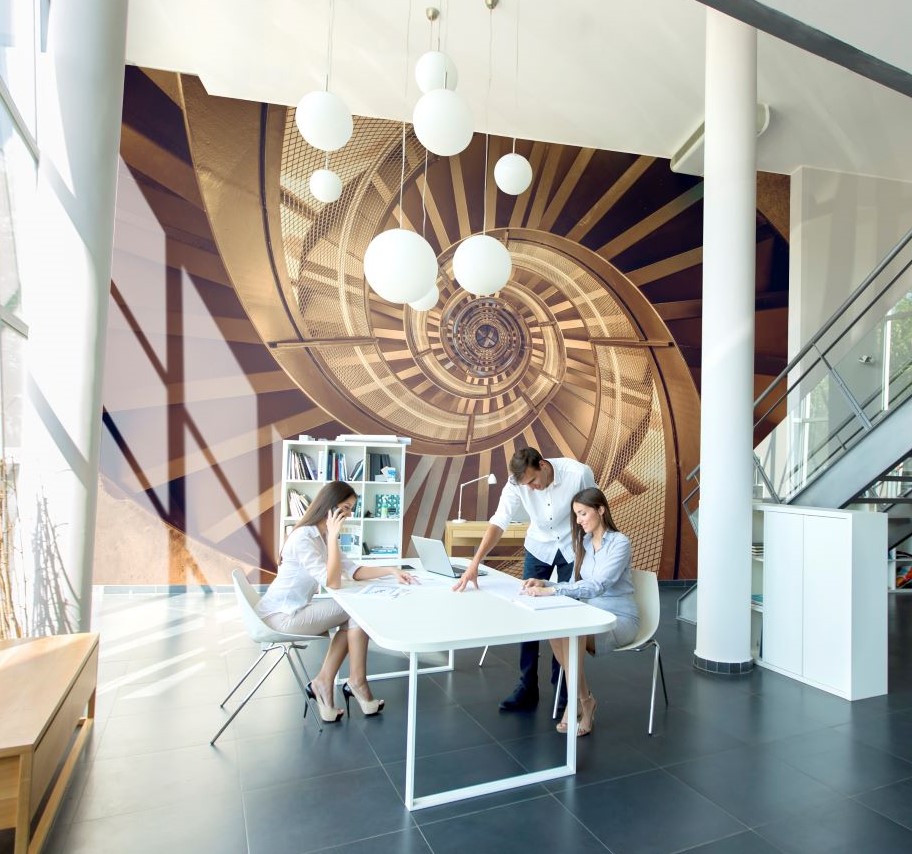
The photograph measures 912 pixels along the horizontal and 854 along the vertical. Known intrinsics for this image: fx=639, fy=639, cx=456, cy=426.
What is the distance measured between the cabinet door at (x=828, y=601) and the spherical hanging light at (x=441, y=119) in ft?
10.8

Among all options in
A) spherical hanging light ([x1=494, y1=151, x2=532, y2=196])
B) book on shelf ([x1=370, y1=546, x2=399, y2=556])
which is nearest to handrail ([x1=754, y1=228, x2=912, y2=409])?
spherical hanging light ([x1=494, y1=151, x2=532, y2=196])

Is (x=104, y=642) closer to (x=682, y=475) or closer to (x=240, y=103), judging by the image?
(x=240, y=103)

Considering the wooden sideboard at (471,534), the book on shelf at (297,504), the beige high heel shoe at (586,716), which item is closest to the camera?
the beige high heel shoe at (586,716)

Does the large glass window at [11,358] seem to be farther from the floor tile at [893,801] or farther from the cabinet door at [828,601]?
the cabinet door at [828,601]

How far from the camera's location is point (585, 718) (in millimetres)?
3330

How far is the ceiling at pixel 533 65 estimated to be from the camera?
17.3ft

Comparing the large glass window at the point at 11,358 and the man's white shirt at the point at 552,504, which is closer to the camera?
the large glass window at the point at 11,358

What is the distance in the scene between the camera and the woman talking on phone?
3.40 m

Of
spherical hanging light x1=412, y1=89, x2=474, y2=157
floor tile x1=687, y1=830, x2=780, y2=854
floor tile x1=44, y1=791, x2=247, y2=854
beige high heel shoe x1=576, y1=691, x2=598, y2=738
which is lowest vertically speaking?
floor tile x1=44, y1=791, x2=247, y2=854

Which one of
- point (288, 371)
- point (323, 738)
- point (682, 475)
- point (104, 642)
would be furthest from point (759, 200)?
point (104, 642)

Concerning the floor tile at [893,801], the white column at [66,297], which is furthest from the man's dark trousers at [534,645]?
the white column at [66,297]

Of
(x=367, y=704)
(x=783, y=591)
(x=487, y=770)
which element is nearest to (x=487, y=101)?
(x=783, y=591)

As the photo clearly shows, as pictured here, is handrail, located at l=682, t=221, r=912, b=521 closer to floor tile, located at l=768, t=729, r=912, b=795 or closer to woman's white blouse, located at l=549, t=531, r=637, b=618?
woman's white blouse, located at l=549, t=531, r=637, b=618

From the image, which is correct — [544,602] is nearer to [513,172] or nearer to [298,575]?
[298,575]
